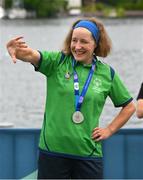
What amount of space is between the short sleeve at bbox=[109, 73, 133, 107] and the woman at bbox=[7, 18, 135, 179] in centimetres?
1

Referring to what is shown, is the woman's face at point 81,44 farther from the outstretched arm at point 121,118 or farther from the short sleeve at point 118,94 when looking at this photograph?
the outstretched arm at point 121,118

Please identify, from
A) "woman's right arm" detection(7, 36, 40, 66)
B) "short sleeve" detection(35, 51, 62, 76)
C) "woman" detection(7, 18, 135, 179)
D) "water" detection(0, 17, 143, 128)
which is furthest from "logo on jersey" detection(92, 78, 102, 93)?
"water" detection(0, 17, 143, 128)

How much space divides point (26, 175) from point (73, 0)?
122 metres

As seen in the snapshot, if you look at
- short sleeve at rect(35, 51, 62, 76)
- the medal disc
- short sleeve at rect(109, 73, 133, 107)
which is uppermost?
short sleeve at rect(35, 51, 62, 76)

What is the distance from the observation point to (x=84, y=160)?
14.2 feet

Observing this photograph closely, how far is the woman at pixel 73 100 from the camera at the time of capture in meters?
4.29

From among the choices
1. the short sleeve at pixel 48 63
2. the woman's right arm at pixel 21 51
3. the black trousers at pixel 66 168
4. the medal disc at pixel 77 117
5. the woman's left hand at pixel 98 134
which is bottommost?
the black trousers at pixel 66 168

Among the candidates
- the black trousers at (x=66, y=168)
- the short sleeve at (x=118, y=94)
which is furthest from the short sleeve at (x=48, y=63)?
the black trousers at (x=66, y=168)

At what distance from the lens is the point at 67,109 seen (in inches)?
169

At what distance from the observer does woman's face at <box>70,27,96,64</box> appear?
14.3 ft

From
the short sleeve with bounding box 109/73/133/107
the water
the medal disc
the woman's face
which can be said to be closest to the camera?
the medal disc

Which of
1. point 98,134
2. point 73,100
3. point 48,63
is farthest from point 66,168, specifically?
point 48,63

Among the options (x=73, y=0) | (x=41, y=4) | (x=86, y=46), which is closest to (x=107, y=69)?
(x=86, y=46)

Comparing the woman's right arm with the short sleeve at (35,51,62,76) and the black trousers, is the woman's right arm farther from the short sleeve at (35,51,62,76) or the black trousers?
the black trousers
